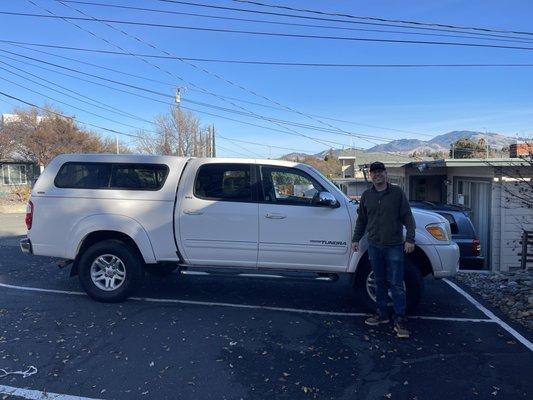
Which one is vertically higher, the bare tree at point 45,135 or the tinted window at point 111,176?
the bare tree at point 45,135

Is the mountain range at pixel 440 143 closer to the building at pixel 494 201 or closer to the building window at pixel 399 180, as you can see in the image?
the building at pixel 494 201

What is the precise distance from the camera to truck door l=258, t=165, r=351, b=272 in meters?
5.75

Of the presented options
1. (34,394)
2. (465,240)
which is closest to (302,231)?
(34,394)

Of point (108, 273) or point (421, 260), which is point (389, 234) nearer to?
point (421, 260)

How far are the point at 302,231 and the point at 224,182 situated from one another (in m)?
1.25

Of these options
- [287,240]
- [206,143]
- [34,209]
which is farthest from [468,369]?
[206,143]

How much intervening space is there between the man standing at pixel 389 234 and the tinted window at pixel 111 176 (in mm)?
2839

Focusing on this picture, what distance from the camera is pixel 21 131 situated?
3738 centimetres

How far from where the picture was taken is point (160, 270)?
7.09m

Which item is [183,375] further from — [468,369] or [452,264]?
[452,264]

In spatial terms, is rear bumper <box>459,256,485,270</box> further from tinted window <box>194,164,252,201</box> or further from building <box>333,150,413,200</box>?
tinted window <box>194,164,252,201</box>

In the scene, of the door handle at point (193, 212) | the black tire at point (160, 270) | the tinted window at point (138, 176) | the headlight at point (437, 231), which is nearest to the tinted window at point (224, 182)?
the door handle at point (193, 212)

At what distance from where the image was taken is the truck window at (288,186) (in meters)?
5.91

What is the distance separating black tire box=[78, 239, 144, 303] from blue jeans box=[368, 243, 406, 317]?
3134 millimetres
